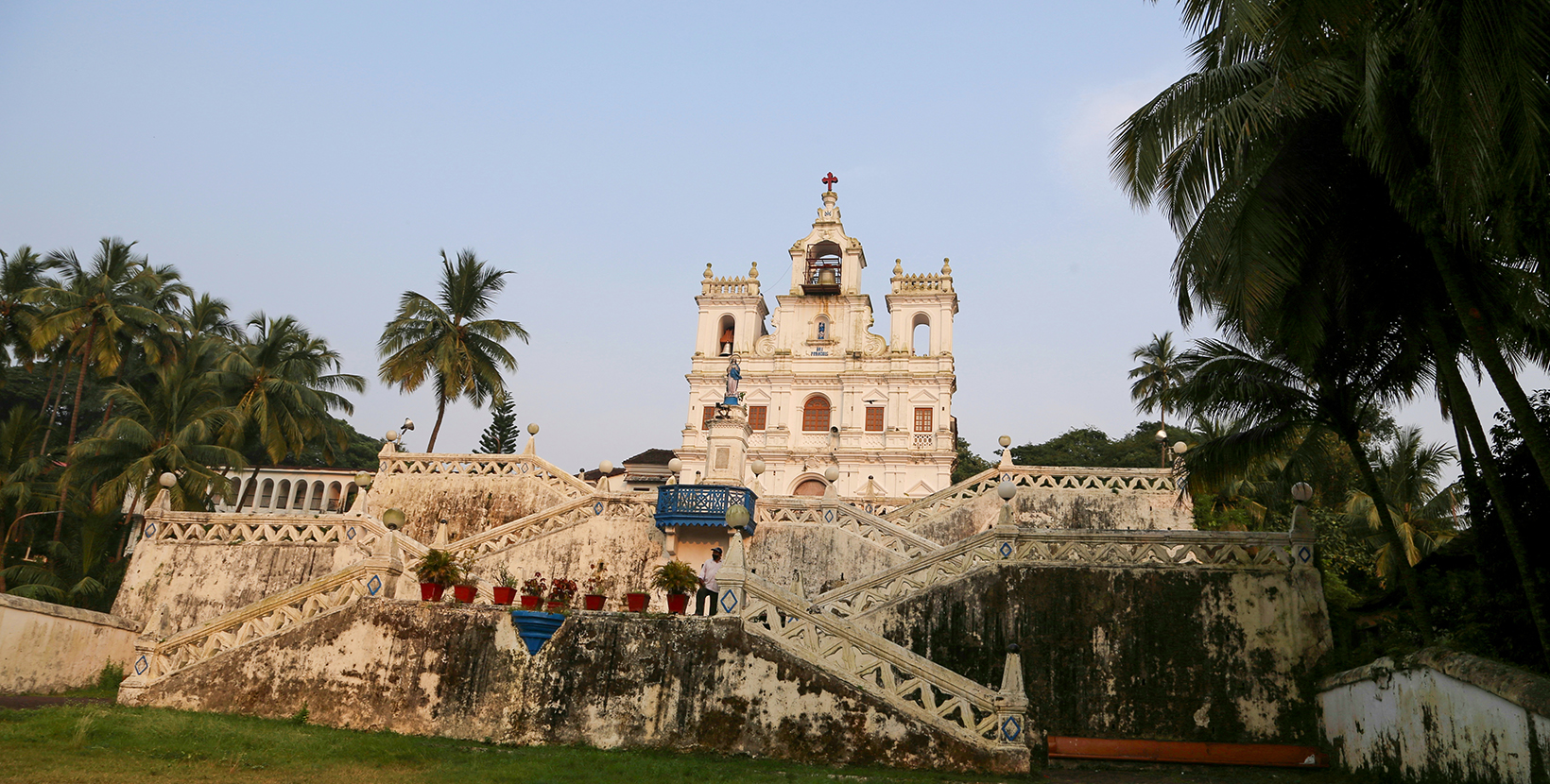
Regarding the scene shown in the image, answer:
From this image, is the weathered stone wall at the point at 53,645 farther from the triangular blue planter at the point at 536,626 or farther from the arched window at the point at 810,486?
the arched window at the point at 810,486

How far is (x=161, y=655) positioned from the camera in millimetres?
13672

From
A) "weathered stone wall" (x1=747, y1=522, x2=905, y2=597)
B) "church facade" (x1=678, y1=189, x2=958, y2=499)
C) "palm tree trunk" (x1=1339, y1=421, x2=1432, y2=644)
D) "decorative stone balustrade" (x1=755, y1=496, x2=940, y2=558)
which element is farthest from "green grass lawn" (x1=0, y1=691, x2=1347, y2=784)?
"church facade" (x1=678, y1=189, x2=958, y2=499)


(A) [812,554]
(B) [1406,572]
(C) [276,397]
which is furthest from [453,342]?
(B) [1406,572]

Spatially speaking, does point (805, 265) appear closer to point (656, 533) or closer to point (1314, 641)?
point (656, 533)

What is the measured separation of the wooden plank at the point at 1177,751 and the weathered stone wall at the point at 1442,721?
674mm

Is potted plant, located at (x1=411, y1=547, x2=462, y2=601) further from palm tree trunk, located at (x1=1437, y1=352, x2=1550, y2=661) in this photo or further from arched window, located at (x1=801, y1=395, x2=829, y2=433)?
arched window, located at (x1=801, y1=395, x2=829, y2=433)

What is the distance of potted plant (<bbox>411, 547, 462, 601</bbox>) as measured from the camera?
13.5m

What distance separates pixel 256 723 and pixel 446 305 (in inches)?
881

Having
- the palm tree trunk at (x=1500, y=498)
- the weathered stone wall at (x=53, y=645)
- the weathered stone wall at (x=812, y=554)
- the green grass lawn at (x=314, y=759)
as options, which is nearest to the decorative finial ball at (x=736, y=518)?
the weathered stone wall at (x=812, y=554)

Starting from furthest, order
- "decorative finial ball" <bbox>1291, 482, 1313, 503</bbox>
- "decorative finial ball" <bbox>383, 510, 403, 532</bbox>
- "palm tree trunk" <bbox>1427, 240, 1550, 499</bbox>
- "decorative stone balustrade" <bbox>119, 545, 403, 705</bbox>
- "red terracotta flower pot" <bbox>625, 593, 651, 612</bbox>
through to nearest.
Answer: "decorative finial ball" <bbox>383, 510, 403, 532</bbox>
"decorative finial ball" <bbox>1291, 482, 1313, 503</bbox>
"decorative stone balustrade" <bbox>119, 545, 403, 705</bbox>
"red terracotta flower pot" <bbox>625, 593, 651, 612</bbox>
"palm tree trunk" <bbox>1427, 240, 1550, 499</bbox>

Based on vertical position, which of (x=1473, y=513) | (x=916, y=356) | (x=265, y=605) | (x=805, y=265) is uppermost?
(x=805, y=265)

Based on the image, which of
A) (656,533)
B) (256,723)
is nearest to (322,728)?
(256,723)

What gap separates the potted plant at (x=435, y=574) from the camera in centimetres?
1355

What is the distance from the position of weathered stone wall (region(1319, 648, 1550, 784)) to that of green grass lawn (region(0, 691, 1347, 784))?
0.99 meters
